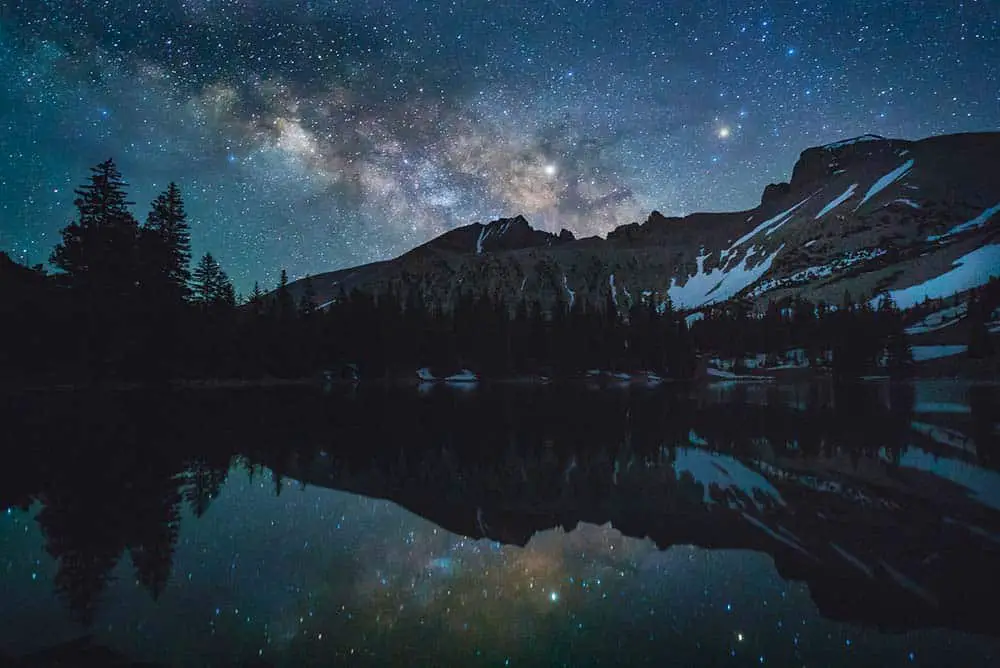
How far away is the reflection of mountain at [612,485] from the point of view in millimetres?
9781

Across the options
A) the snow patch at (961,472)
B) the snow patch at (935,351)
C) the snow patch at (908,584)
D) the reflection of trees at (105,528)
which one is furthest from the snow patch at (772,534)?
the snow patch at (935,351)

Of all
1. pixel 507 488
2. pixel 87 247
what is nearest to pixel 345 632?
pixel 507 488

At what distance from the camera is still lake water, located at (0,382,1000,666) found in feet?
24.0

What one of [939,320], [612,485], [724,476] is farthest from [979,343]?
[612,485]

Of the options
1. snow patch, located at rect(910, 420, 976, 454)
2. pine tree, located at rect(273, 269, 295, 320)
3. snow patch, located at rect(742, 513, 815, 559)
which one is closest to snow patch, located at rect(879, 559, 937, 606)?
snow patch, located at rect(742, 513, 815, 559)

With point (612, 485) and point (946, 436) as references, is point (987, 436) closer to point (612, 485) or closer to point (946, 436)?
point (946, 436)

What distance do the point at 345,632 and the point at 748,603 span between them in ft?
18.7

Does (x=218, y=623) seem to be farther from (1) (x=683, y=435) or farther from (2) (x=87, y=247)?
(2) (x=87, y=247)

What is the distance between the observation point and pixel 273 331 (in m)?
90.4

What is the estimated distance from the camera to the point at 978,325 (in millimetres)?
144625

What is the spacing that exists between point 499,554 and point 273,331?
8664 centimetres

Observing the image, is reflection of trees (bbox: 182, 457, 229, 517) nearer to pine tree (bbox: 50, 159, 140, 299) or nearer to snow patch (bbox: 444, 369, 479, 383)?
pine tree (bbox: 50, 159, 140, 299)

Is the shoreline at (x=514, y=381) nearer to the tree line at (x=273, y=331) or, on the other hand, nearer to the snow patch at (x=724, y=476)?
the tree line at (x=273, y=331)

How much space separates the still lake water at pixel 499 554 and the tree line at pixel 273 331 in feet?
134
